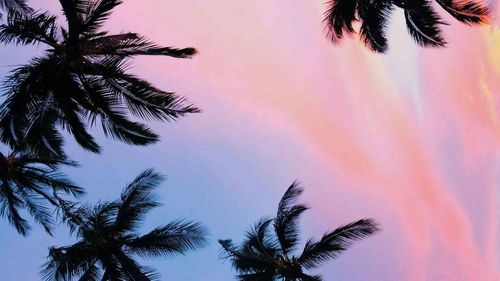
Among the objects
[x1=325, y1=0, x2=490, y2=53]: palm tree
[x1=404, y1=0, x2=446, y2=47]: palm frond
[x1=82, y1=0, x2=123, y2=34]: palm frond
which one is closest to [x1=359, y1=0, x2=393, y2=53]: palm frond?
[x1=325, y1=0, x2=490, y2=53]: palm tree

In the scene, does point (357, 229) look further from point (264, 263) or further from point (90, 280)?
point (90, 280)

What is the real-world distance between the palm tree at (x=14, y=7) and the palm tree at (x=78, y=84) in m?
0.42

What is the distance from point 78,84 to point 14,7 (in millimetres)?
2377

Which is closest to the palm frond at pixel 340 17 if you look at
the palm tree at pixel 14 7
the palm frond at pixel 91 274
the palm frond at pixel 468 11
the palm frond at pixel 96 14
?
the palm frond at pixel 468 11

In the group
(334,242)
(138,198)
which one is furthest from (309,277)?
(138,198)

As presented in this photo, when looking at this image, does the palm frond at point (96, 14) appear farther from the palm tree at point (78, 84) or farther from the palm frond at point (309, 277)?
the palm frond at point (309, 277)

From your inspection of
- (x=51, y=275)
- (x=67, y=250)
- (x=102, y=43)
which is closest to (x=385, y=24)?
(x=102, y=43)

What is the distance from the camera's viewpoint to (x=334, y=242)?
19.5 metres

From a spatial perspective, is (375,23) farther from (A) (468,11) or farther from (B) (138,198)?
(B) (138,198)

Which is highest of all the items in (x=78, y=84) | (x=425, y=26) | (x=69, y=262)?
(x=425, y=26)

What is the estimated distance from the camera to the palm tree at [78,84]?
13438mm

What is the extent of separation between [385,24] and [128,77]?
740 cm

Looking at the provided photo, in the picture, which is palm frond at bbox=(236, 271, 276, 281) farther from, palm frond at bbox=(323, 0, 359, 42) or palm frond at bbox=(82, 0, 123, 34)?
palm frond at bbox=(82, 0, 123, 34)

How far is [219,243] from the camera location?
20828 mm
